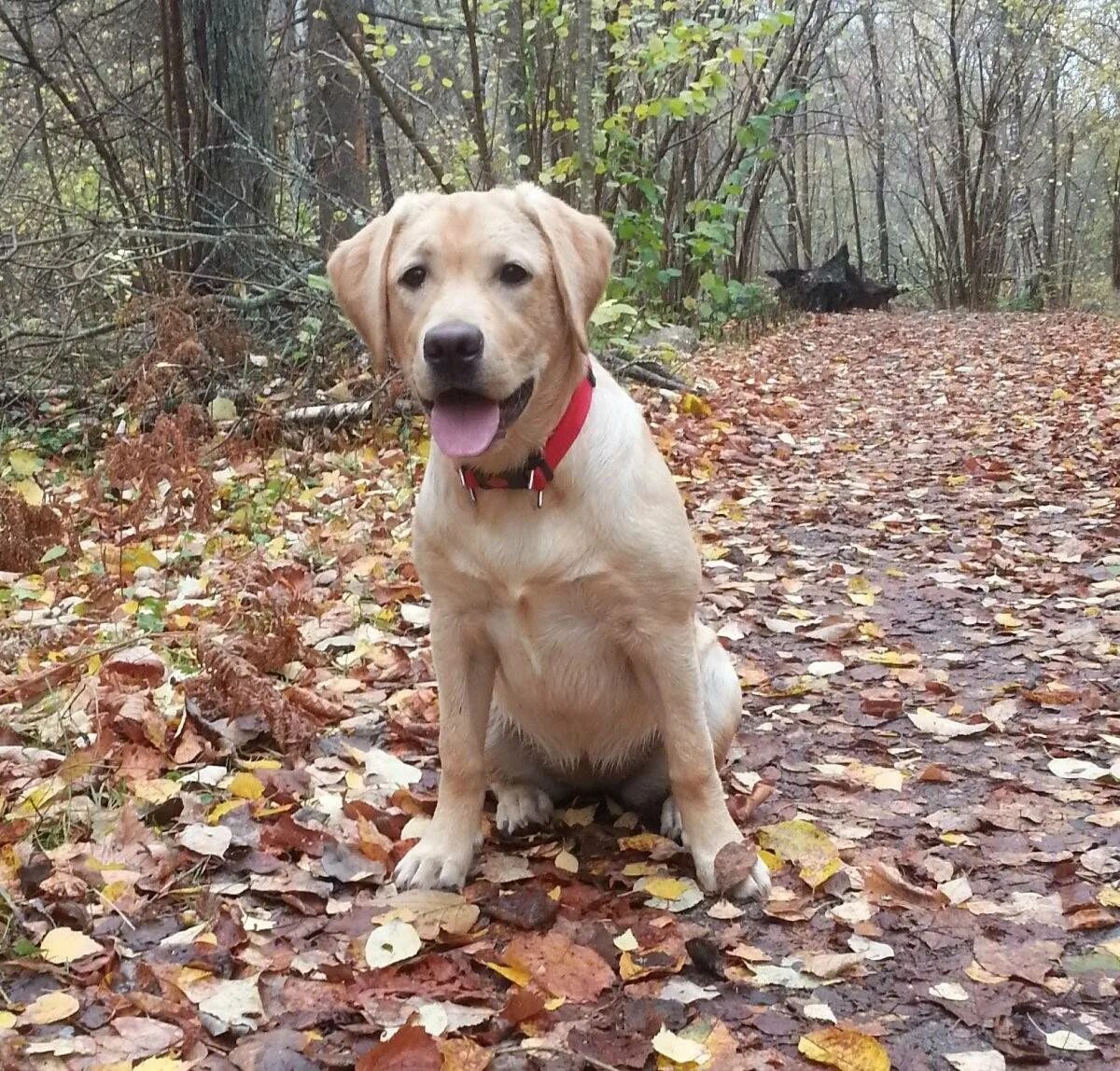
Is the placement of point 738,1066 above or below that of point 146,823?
below

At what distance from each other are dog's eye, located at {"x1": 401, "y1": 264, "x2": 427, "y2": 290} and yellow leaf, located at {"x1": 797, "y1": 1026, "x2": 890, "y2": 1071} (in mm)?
1863

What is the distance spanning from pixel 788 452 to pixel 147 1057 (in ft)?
21.4

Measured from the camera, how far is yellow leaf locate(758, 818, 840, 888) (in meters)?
2.69

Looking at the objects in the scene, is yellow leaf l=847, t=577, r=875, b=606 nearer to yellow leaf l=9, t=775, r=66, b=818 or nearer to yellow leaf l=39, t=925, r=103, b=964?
yellow leaf l=9, t=775, r=66, b=818

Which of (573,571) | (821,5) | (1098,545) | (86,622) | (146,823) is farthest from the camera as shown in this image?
(821,5)

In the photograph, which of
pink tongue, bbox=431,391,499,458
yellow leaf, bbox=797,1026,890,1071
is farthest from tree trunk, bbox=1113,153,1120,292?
yellow leaf, bbox=797,1026,890,1071

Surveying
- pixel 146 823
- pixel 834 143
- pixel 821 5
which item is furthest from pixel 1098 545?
pixel 834 143

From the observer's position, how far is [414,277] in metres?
2.74

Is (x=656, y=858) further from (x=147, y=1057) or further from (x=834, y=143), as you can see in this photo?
(x=834, y=143)

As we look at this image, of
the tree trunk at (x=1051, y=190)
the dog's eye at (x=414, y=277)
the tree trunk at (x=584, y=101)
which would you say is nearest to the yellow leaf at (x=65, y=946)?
the dog's eye at (x=414, y=277)

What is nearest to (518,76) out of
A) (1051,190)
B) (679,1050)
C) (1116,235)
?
(679,1050)

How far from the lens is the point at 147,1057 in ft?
6.50

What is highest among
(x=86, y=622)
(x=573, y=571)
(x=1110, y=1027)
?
(x=573, y=571)

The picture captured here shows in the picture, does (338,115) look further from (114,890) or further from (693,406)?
(114,890)
